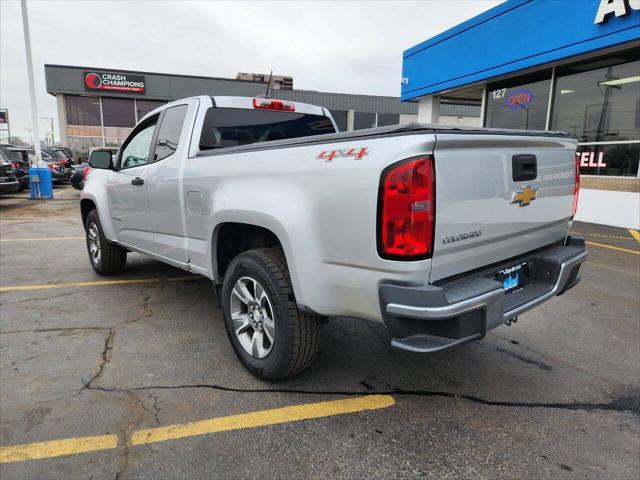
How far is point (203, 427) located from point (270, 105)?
2830mm

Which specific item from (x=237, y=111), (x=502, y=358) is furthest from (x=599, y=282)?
(x=237, y=111)

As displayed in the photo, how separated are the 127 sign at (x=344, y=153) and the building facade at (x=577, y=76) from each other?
9191 mm

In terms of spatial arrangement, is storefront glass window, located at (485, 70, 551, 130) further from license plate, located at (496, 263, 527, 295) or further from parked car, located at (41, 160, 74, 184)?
parked car, located at (41, 160, 74, 184)

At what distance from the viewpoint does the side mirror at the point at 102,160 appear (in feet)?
15.5

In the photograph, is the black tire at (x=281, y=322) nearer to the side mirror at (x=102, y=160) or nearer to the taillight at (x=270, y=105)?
the taillight at (x=270, y=105)

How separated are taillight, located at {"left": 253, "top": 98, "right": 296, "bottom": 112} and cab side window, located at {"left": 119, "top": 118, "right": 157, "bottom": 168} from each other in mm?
1044

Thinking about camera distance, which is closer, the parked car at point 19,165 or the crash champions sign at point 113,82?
the parked car at point 19,165

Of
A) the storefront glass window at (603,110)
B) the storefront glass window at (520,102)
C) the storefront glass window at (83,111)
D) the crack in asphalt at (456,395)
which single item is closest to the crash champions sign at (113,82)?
the storefront glass window at (83,111)

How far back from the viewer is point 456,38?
42.9 ft

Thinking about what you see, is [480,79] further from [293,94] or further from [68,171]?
[293,94]

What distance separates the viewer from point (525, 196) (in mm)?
2639

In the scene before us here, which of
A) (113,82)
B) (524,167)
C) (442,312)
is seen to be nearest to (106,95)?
(113,82)

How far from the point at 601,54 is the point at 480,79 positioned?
10.7 ft

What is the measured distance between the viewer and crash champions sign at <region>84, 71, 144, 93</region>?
92.0 feet
